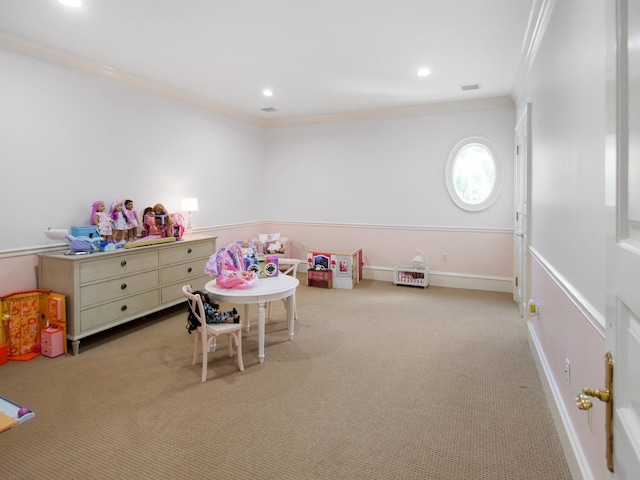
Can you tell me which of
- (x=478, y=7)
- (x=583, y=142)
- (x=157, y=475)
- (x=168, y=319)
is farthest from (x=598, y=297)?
(x=168, y=319)

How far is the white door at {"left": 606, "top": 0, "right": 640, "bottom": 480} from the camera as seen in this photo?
67 cm

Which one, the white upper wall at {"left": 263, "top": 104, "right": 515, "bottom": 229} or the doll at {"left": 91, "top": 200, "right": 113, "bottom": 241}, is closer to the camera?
the doll at {"left": 91, "top": 200, "right": 113, "bottom": 241}

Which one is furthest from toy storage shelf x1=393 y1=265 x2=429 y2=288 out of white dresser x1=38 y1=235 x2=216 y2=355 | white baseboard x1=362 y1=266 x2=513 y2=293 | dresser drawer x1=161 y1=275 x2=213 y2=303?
white dresser x1=38 y1=235 x2=216 y2=355

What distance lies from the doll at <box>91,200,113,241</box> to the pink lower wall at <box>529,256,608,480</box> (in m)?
3.89

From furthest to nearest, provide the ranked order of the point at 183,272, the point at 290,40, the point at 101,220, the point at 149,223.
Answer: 1. the point at 183,272
2. the point at 149,223
3. the point at 101,220
4. the point at 290,40

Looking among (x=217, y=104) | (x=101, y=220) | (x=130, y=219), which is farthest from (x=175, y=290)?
(x=217, y=104)

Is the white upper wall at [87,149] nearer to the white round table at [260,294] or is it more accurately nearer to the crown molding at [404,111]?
the crown molding at [404,111]

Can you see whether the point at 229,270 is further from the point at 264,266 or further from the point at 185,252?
the point at 185,252

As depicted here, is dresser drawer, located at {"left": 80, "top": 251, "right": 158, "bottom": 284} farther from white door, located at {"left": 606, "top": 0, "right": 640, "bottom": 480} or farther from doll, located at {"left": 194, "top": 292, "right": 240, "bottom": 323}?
white door, located at {"left": 606, "top": 0, "right": 640, "bottom": 480}

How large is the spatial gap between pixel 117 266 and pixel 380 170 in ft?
13.0

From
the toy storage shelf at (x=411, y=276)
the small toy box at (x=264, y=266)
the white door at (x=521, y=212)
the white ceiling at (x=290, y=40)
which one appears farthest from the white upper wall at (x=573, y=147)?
the toy storage shelf at (x=411, y=276)

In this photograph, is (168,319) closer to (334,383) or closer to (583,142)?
(334,383)

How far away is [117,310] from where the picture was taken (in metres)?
3.59

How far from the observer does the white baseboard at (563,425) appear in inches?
67.0
